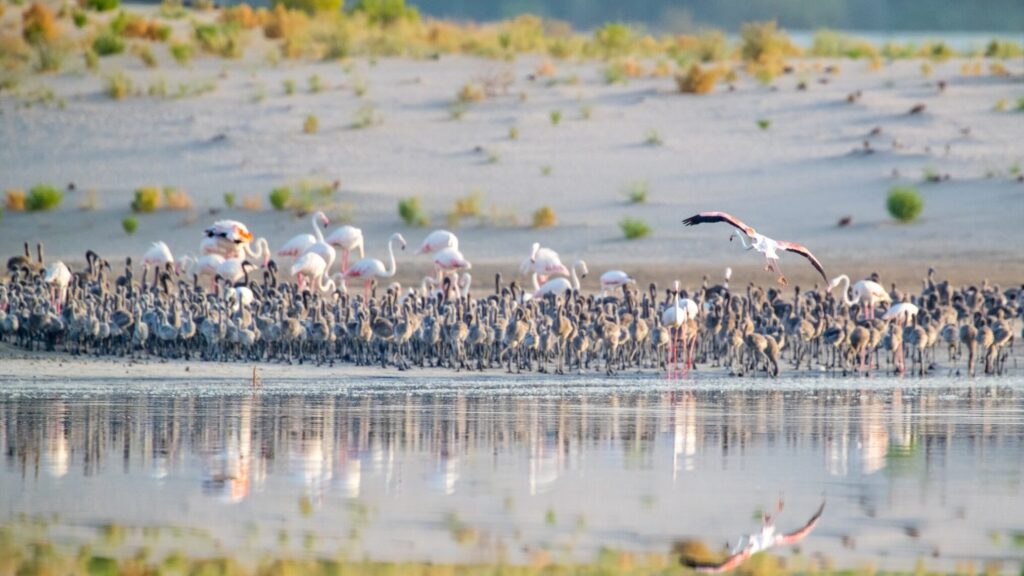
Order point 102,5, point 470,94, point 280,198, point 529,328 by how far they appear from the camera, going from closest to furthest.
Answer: point 529,328 → point 280,198 → point 470,94 → point 102,5

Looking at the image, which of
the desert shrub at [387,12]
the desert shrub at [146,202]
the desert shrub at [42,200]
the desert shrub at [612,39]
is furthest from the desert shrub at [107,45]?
the desert shrub at [612,39]

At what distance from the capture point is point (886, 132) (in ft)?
129

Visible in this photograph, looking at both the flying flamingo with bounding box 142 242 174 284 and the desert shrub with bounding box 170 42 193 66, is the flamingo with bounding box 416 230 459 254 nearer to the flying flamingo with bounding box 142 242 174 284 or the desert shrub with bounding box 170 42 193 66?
the flying flamingo with bounding box 142 242 174 284

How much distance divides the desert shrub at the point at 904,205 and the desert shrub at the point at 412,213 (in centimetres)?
807

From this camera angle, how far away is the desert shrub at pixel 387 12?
55156mm

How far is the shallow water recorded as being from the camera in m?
11.3

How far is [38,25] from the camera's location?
4722 centimetres

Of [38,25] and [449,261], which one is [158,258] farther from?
[38,25]

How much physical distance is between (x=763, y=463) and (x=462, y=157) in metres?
24.9

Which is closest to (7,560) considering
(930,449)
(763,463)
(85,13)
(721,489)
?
(721,489)

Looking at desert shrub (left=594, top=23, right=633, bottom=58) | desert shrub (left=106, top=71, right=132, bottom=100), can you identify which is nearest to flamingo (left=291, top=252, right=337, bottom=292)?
desert shrub (left=106, top=71, right=132, bottom=100)

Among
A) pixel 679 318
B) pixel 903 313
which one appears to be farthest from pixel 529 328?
pixel 903 313

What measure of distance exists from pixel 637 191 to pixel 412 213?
4.27 m

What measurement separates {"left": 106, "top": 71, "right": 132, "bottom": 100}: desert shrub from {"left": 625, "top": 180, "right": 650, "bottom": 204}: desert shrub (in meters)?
12.6
